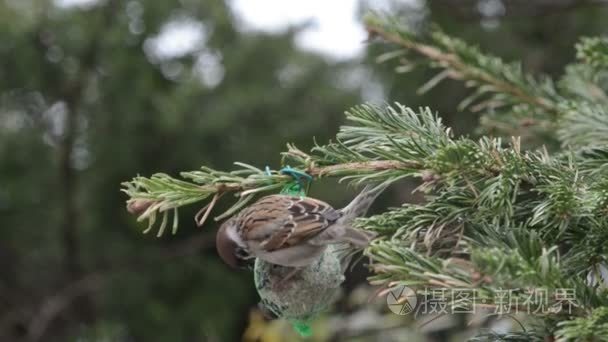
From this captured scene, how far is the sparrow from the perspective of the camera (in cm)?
97

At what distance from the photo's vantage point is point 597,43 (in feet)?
3.35

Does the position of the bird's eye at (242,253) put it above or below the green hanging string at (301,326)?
above

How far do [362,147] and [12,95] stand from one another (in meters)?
1.87

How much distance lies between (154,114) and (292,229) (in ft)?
4.86

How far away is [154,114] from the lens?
7.91 feet

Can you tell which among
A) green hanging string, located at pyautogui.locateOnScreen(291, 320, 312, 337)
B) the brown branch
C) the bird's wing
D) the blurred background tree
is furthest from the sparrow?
the blurred background tree

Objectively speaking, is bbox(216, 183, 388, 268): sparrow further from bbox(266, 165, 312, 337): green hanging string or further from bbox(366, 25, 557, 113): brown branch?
bbox(366, 25, 557, 113): brown branch

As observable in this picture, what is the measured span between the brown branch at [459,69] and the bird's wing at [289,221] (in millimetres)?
368

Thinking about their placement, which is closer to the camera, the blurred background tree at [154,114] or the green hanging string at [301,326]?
the green hanging string at [301,326]

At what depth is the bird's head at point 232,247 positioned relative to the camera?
1097 mm

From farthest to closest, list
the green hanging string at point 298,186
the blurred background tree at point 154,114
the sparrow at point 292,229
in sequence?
the blurred background tree at point 154,114
the sparrow at point 292,229
the green hanging string at point 298,186

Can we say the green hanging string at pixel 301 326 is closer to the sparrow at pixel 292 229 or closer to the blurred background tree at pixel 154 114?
the sparrow at pixel 292 229

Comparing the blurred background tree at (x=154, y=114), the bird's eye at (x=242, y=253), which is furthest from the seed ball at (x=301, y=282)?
the blurred background tree at (x=154, y=114)

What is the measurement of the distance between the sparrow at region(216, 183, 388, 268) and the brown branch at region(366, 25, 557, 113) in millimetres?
363
